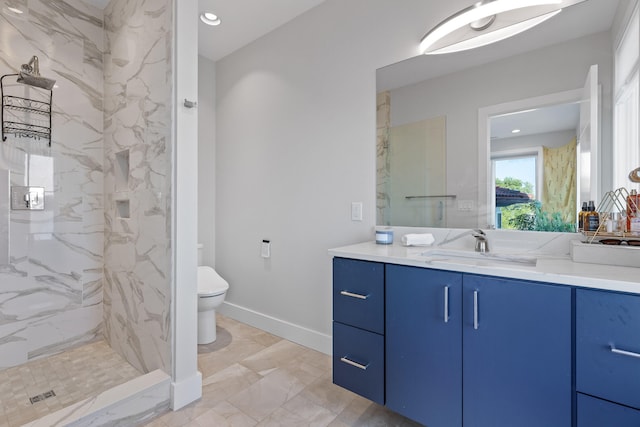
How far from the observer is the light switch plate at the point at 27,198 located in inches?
81.5

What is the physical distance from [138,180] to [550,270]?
85.8 inches

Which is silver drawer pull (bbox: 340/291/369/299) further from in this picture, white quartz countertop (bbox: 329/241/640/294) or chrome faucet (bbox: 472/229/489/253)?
chrome faucet (bbox: 472/229/489/253)

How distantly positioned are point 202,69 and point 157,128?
1.58 meters

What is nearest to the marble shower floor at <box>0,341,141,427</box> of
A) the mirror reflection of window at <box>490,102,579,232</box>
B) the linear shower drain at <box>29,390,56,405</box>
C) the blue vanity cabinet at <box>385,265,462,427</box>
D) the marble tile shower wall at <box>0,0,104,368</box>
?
the linear shower drain at <box>29,390,56,405</box>

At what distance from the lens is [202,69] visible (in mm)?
3088

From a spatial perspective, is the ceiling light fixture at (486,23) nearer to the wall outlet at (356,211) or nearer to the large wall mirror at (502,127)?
the large wall mirror at (502,127)

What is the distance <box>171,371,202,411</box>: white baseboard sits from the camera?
1.69 meters

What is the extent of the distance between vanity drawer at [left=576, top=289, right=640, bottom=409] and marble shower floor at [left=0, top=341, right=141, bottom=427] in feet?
7.45

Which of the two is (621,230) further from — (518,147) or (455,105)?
(455,105)

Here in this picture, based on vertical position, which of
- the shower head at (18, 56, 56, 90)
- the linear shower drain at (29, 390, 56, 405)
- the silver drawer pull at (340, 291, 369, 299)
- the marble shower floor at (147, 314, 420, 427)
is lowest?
the marble shower floor at (147, 314, 420, 427)

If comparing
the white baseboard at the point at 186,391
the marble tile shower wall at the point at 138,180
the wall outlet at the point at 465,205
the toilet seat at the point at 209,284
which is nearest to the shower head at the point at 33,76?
the marble tile shower wall at the point at 138,180

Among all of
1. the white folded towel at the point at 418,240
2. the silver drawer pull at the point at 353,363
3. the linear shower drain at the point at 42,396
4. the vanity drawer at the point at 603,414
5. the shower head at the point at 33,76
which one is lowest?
the linear shower drain at the point at 42,396

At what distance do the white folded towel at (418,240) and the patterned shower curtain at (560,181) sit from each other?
0.56 meters

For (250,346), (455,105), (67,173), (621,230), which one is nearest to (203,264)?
(250,346)
